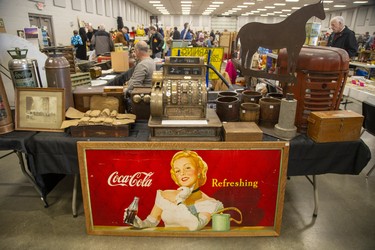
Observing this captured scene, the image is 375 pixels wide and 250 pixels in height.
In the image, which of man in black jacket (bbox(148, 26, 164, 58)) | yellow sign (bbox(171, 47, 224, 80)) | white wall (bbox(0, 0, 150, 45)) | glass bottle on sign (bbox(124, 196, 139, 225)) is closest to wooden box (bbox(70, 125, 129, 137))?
glass bottle on sign (bbox(124, 196, 139, 225))

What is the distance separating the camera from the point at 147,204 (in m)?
1.86

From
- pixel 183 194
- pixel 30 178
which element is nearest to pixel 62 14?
pixel 30 178

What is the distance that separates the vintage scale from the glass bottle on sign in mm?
513

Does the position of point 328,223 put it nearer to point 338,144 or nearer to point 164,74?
point 338,144

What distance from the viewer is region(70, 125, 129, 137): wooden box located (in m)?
1.81

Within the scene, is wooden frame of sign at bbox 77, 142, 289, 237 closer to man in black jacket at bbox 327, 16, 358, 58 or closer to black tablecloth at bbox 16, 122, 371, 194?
black tablecloth at bbox 16, 122, 371, 194

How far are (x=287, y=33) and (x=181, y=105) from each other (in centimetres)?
87

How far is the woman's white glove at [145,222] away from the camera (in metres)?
1.91

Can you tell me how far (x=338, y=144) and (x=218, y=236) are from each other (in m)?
1.08

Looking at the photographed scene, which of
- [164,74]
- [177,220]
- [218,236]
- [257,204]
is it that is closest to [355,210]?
[257,204]

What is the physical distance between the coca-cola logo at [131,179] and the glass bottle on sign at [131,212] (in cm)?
12

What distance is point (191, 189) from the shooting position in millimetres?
1789

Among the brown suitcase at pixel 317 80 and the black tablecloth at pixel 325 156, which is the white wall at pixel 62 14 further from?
the black tablecloth at pixel 325 156

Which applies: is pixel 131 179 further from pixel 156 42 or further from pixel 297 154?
pixel 156 42
